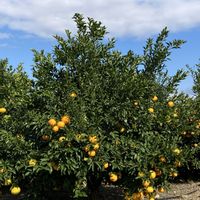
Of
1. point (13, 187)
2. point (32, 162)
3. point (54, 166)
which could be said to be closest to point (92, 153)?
point (54, 166)

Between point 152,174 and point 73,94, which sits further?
point 73,94

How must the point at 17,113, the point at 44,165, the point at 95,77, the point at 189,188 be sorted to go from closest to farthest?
1. the point at 44,165
2. the point at 95,77
3. the point at 17,113
4. the point at 189,188

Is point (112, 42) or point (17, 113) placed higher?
point (112, 42)

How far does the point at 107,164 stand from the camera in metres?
5.12

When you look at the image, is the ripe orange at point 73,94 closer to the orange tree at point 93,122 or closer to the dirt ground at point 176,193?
the orange tree at point 93,122

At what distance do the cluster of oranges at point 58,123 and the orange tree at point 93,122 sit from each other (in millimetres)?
12

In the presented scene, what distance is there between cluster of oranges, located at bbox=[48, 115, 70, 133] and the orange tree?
0.04 feet

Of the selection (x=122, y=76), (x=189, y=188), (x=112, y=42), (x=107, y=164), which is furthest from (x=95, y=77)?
(x=189, y=188)

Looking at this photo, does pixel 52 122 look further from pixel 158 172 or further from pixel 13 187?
pixel 158 172

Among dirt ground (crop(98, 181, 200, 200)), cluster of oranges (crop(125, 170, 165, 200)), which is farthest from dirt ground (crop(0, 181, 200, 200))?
cluster of oranges (crop(125, 170, 165, 200))

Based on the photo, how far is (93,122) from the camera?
5.21 meters

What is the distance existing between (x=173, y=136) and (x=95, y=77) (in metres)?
1.44

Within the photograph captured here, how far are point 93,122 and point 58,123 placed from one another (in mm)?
519

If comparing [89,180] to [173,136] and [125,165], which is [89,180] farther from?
[173,136]
